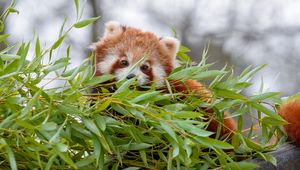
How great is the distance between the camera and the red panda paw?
83.4 inches

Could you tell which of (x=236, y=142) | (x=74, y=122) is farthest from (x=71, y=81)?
(x=236, y=142)

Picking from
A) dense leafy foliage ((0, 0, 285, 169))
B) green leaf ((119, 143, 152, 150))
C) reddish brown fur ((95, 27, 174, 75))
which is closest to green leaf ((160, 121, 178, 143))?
dense leafy foliage ((0, 0, 285, 169))

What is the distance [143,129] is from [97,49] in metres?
1.00

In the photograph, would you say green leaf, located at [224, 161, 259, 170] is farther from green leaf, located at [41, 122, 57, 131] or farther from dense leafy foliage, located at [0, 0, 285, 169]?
green leaf, located at [41, 122, 57, 131]

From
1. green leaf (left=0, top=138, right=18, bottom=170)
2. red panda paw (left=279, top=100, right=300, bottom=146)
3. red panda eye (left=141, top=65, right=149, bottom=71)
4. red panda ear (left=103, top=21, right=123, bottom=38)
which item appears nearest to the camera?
green leaf (left=0, top=138, right=18, bottom=170)

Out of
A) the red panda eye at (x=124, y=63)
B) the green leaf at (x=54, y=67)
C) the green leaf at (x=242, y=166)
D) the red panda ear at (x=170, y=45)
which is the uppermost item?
the green leaf at (x=54, y=67)

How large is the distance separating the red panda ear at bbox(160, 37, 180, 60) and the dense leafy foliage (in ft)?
2.19

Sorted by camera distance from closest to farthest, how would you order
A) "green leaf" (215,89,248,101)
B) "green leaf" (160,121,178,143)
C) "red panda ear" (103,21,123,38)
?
"green leaf" (160,121,178,143) < "green leaf" (215,89,248,101) < "red panda ear" (103,21,123,38)

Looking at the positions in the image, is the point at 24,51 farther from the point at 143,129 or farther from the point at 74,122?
the point at 143,129

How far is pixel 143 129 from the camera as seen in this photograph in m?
1.73

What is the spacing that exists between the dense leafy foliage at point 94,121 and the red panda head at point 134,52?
648 mm

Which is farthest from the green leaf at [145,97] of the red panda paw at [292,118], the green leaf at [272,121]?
the red panda paw at [292,118]

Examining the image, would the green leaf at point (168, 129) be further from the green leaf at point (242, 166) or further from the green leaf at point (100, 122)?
the green leaf at point (242, 166)

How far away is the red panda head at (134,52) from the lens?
2.54 m
